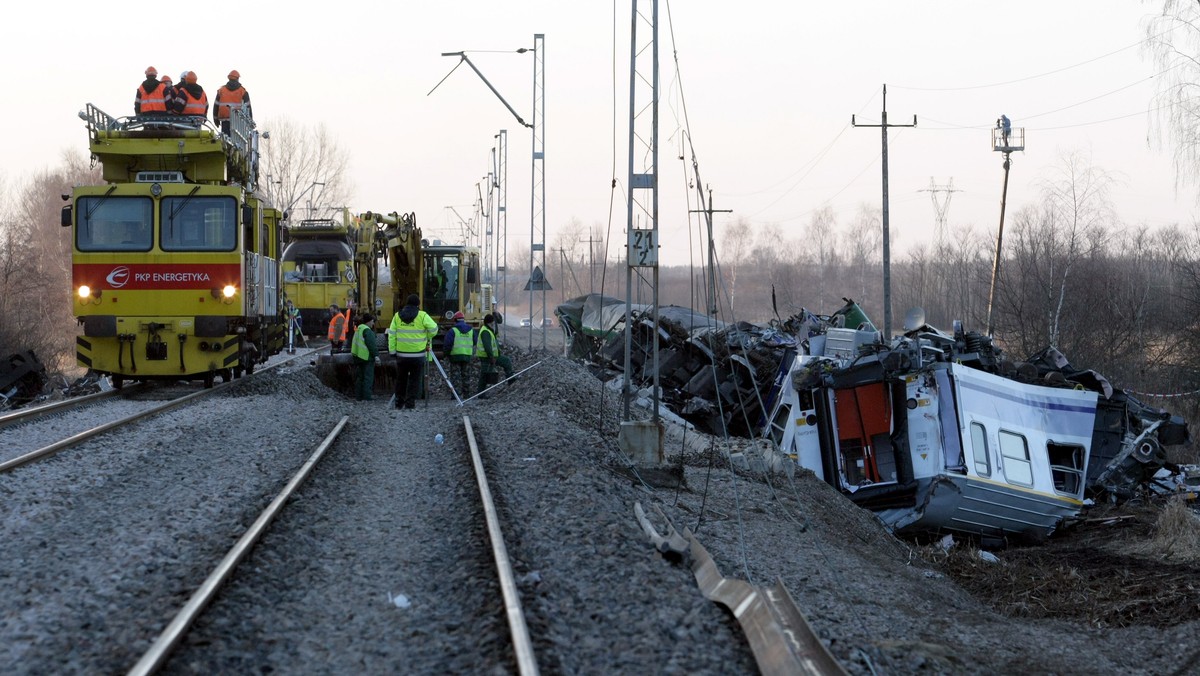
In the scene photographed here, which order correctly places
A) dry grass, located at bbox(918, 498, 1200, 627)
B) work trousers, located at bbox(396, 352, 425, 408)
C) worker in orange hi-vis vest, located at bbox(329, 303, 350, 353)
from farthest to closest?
worker in orange hi-vis vest, located at bbox(329, 303, 350, 353) < work trousers, located at bbox(396, 352, 425, 408) < dry grass, located at bbox(918, 498, 1200, 627)

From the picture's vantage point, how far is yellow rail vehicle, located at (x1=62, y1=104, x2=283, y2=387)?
17.2m

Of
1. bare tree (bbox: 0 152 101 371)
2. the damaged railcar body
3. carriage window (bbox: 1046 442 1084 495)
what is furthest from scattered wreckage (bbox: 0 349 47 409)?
carriage window (bbox: 1046 442 1084 495)

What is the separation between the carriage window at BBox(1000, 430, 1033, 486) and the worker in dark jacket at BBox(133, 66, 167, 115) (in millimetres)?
13982

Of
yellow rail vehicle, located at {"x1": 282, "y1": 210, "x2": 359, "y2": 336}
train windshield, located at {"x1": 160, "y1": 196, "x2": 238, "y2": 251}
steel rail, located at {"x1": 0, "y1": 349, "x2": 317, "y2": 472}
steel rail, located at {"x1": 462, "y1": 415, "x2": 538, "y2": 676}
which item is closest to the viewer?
steel rail, located at {"x1": 462, "y1": 415, "x2": 538, "y2": 676}

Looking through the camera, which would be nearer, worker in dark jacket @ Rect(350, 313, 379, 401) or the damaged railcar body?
the damaged railcar body

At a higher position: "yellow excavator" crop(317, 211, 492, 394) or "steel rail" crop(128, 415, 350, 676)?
"yellow excavator" crop(317, 211, 492, 394)

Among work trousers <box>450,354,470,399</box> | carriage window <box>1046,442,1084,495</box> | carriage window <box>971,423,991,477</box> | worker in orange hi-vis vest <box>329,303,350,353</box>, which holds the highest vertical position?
worker in orange hi-vis vest <box>329,303,350,353</box>

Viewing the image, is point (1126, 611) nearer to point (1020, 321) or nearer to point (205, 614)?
point (205, 614)

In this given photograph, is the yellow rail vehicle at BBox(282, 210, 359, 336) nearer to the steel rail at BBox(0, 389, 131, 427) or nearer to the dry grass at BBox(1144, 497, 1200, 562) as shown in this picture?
the steel rail at BBox(0, 389, 131, 427)

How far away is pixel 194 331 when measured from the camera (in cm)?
1733

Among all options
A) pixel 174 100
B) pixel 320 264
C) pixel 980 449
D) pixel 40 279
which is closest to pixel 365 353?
pixel 174 100

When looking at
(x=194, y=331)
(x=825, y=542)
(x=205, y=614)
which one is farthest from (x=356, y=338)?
(x=205, y=614)

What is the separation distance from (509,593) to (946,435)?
1076 cm

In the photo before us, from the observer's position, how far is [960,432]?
15523 mm
